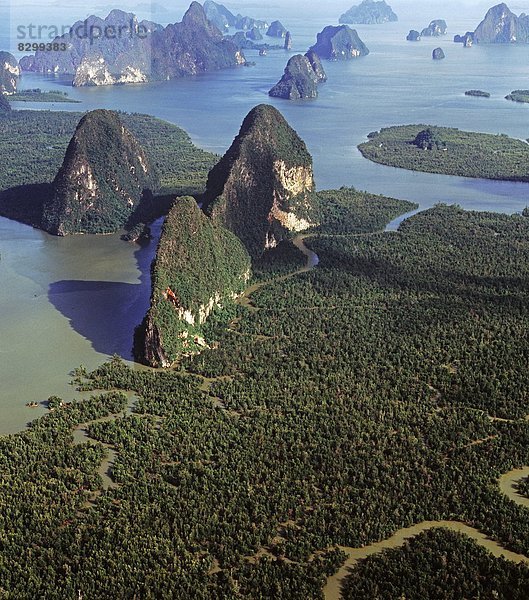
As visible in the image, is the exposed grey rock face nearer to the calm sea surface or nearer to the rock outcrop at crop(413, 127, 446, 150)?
the calm sea surface

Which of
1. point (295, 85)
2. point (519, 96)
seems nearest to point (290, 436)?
point (295, 85)

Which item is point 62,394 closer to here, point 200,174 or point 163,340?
point 163,340

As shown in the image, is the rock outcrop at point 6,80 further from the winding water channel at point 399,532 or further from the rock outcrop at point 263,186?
the winding water channel at point 399,532

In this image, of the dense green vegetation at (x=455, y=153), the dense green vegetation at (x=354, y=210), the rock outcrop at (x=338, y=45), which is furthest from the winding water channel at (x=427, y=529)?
the rock outcrop at (x=338, y=45)

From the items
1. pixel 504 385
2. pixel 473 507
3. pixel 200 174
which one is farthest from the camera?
pixel 200 174

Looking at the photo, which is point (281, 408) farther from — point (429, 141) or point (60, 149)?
point (60, 149)

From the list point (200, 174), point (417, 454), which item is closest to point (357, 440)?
point (417, 454)

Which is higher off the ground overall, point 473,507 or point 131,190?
point 131,190
